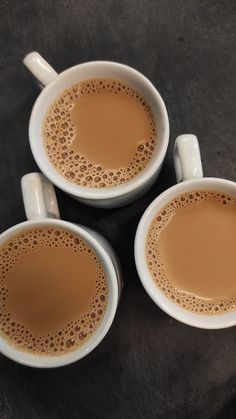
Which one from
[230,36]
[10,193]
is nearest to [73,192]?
[10,193]

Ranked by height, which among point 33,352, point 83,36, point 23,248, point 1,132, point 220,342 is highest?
point 83,36

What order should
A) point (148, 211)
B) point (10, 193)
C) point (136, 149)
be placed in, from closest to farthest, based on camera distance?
point (148, 211) → point (136, 149) → point (10, 193)

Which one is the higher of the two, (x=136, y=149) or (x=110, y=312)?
(x=136, y=149)

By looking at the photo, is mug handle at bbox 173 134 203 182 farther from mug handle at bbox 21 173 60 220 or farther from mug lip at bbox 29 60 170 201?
mug handle at bbox 21 173 60 220

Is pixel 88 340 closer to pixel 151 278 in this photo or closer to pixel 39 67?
pixel 151 278

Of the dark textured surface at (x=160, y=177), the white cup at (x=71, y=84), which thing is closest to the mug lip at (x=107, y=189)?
the white cup at (x=71, y=84)

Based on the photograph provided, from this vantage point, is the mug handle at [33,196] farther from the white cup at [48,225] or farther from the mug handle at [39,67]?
the mug handle at [39,67]

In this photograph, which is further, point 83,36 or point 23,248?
point 83,36

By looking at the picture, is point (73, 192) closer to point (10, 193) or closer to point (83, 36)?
point (10, 193)
